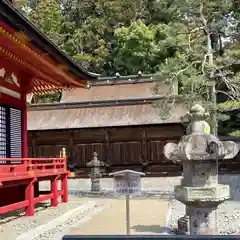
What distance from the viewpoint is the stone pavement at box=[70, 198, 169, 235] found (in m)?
9.15

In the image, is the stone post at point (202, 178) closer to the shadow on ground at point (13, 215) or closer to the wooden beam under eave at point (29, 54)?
the wooden beam under eave at point (29, 54)

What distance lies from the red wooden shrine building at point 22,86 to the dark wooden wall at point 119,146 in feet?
28.2

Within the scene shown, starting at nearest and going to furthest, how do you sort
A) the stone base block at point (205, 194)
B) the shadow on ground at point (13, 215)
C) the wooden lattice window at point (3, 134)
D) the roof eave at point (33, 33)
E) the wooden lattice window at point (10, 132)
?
the stone base block at point (205, 194) < the roof eave at point (33, 33) < the shadow on ground at point (13, 215) < the wooden lattice window at point (3, 134) < the wooden lattice window at point (10, 132)

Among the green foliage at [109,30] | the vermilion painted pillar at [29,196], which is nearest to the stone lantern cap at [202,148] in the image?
the vermilion painted pillar at [29,196]

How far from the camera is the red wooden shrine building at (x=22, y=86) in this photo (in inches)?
352

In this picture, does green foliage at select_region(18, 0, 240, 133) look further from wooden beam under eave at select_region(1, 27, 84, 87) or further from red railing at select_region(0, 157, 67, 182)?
red railing at select_region(0, 157, 67, 182)

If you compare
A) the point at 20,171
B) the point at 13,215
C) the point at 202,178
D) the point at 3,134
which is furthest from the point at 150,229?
the point at 3,134

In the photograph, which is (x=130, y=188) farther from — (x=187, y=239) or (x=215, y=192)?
(x=187, y=239)

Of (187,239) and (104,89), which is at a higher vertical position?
(104,89)

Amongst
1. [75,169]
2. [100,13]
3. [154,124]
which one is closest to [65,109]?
[75,169]

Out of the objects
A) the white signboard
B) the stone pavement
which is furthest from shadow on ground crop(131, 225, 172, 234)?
the white signboard

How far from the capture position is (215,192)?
6.77 metres

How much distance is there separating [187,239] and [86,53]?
3825cm

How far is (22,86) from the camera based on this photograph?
13445 millimetres
